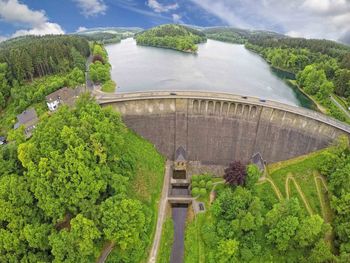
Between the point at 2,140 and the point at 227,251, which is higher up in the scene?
the point at 2,140

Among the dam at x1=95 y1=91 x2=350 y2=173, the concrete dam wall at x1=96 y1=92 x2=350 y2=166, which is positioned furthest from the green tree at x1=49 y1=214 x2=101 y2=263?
the concrete dam wall at x1=96 y1=92 x2=350 y2=166

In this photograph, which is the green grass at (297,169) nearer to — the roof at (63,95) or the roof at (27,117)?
the roof at (63,95)

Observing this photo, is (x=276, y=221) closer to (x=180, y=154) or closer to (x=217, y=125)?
(x=180, y=154)

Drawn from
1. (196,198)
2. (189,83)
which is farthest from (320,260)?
(189,83)

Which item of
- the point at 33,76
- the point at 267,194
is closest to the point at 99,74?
the point at 33,76

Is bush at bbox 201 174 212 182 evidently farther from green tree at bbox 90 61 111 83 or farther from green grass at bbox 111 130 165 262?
green tree at bbox 90 61 111 83

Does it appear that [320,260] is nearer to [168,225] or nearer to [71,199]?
[168,225]
